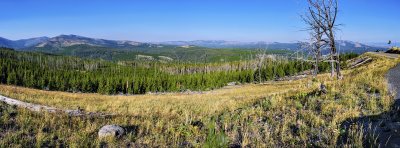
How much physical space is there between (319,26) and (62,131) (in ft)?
72.5

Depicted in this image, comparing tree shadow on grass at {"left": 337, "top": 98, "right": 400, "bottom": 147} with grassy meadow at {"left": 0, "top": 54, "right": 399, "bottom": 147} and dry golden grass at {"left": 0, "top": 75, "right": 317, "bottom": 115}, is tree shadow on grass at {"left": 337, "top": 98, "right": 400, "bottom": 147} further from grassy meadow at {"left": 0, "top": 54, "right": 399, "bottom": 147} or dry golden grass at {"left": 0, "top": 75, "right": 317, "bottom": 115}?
dry golden grass at {"left": 0, "top": 75, "right": 317, "bottom": 115}

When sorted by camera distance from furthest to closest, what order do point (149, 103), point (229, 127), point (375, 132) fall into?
point (149, 103), point (229, 127), point (375, 132)

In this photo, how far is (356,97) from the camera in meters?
13.7

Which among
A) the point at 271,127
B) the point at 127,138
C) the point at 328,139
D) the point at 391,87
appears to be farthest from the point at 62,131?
the point at 391,87

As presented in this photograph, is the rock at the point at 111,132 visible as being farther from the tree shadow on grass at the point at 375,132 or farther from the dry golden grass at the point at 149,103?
the tree shadow on grass at the point at 375,132

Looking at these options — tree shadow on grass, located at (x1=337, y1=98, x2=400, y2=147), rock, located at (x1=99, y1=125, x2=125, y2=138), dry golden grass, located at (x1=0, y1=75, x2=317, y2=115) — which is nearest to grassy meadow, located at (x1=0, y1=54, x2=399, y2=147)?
tree shadow on grass, located at (x1=337, y1=98, x2=400, y2=147)

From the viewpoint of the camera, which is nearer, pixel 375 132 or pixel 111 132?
pixel 375 132

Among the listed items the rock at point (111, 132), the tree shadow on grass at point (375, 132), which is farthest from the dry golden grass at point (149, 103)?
the tree shadow on grass at point (375, 132)

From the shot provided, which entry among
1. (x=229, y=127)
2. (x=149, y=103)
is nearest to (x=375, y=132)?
(x=229, y=127)

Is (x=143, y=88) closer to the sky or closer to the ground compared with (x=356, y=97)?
closer to the ground

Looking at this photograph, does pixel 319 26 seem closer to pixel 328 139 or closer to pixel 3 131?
pixel 328 139

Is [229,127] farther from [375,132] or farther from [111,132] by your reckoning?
[375,132]

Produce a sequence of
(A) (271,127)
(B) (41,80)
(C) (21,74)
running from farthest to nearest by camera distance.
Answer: (C) (21,74) < (B) (41,80) < (A) (271,127)

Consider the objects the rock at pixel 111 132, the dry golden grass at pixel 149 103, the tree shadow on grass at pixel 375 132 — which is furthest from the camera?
the dry golden grass at pixel 149 103
